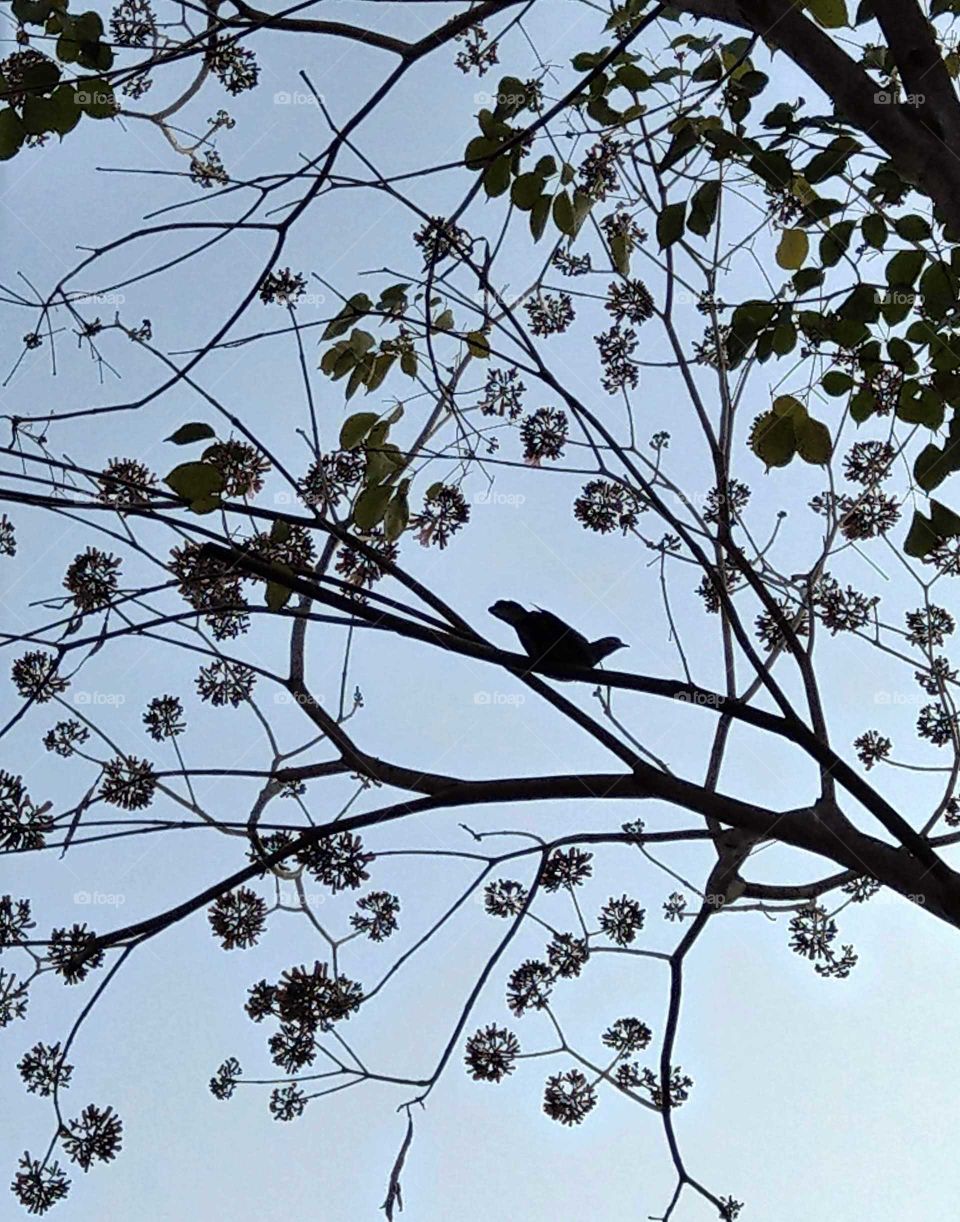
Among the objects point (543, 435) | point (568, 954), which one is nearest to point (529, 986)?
point (568, 954)

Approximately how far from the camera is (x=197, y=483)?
1529mm

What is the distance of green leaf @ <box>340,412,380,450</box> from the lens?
79.4 inches

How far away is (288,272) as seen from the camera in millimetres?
2166

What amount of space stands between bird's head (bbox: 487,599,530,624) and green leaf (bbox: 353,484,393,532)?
283mm

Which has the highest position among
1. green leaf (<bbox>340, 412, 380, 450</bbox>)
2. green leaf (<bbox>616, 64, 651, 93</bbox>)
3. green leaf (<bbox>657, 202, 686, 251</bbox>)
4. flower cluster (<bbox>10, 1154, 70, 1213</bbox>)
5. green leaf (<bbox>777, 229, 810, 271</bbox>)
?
green leaf (<bbox>616, 64, 651, 93</bbox>)

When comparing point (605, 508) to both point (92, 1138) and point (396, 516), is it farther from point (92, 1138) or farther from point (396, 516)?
point (92, 1138)

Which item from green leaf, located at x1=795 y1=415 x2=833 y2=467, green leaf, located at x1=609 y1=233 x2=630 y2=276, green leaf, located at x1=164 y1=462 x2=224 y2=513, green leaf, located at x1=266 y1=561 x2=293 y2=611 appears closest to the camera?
green leaf, located at x1=164 y1=462 x2=224 y2=513

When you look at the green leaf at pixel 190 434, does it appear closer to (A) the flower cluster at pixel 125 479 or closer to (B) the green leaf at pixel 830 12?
(A) the flower cluster at pixel 125 479

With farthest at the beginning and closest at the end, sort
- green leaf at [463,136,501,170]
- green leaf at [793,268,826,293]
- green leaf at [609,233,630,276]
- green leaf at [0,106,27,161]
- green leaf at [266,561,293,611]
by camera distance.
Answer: green leaf at [609,233,630,276] → green leaf at [793,268,826,293] → green leaf at [463,136,501,170] → green leaf at [0,106,27,161] → green leaf at [266,561,293,611]

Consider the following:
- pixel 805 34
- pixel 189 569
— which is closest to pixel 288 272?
pixel 189 569

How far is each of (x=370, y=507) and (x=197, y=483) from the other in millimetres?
450

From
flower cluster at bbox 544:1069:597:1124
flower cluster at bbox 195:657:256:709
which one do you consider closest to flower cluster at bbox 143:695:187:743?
flower cluster at bbox 195:657:256:709

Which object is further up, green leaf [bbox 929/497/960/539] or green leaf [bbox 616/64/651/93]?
green leaf [bbox 616/64/651/93]

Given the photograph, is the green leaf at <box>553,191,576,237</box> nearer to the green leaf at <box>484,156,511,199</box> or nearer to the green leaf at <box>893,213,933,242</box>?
the green leaf at <box>484,156,511,199</box>
